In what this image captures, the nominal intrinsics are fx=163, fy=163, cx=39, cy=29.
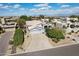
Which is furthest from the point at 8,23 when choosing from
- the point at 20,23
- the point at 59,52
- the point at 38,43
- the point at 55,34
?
the point at 59,52

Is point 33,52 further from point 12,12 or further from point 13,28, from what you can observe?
point 12,12

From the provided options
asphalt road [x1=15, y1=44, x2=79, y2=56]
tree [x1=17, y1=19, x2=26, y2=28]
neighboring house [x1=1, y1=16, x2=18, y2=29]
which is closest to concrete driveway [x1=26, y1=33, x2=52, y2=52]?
asphalt road [x1=15, y1=44, x2=79, y2=56]

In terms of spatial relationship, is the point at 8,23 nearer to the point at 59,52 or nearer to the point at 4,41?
the point at 4,41

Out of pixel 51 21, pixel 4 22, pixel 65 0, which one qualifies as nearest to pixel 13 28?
pixel 4 22

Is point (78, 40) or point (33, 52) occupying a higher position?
point (78, 40)

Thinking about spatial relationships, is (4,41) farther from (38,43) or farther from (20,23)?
(38,43)

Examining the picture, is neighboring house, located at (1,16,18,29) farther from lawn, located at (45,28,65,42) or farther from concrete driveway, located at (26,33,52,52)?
lawn, located at (45,28,65,42)

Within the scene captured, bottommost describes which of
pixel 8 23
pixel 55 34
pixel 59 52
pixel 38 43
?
pixel 59 52

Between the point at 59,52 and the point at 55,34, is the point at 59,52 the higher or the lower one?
the lower one

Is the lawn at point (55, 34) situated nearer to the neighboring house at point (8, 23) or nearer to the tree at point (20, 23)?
the tree at point (20, 23)
